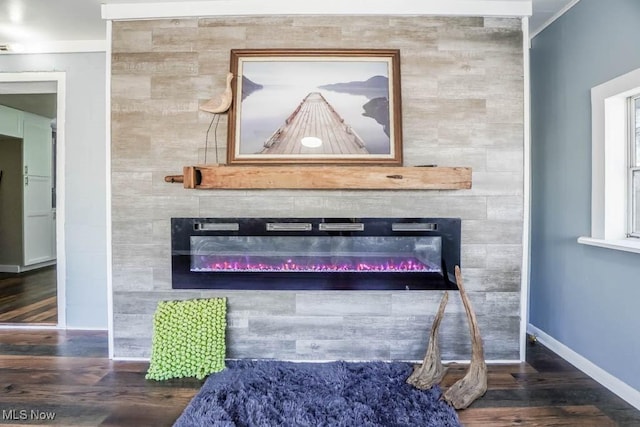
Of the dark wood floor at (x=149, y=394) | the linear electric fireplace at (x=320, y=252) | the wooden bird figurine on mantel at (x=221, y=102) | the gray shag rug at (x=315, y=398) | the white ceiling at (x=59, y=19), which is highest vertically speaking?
the white ceiling at (x=59, y=19)

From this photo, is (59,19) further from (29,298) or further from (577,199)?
(577,199)

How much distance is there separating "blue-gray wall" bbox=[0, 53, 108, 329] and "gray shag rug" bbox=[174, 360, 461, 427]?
1.56 m

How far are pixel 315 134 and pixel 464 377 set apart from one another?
166 centimetres

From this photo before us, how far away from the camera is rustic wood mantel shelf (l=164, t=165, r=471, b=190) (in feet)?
7.60

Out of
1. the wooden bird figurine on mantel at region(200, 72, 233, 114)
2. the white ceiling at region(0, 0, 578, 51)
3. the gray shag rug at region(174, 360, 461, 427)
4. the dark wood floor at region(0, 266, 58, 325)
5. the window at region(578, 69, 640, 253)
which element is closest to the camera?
the gray shag rug at region(174, 360, 461, 427)

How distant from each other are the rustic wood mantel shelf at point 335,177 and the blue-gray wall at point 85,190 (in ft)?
4.34

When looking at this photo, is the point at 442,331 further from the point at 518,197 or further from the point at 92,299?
the point at 92,299

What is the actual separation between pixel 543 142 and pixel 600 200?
29.2 inches

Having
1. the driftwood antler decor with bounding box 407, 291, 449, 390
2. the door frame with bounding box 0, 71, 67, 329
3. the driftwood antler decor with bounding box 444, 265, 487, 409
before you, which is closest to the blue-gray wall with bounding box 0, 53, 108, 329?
the door frame with bounding box 0, 71, 67, 329

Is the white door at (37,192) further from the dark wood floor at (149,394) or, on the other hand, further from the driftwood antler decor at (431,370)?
the driftwood antler decor at (431,370)

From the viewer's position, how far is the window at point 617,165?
2.20 meters

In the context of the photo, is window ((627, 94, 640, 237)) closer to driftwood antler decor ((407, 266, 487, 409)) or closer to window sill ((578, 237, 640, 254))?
window sill ((578, 237, 640, 254))

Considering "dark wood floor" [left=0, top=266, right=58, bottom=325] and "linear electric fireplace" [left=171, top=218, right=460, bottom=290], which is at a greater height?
"linear electric fireplace" [left=171, top=218, right=460, bottom=290]

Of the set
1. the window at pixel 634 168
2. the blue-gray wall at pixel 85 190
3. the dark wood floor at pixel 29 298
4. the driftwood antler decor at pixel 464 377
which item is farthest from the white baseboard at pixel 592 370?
the dark wood floor at pixel 29 298
